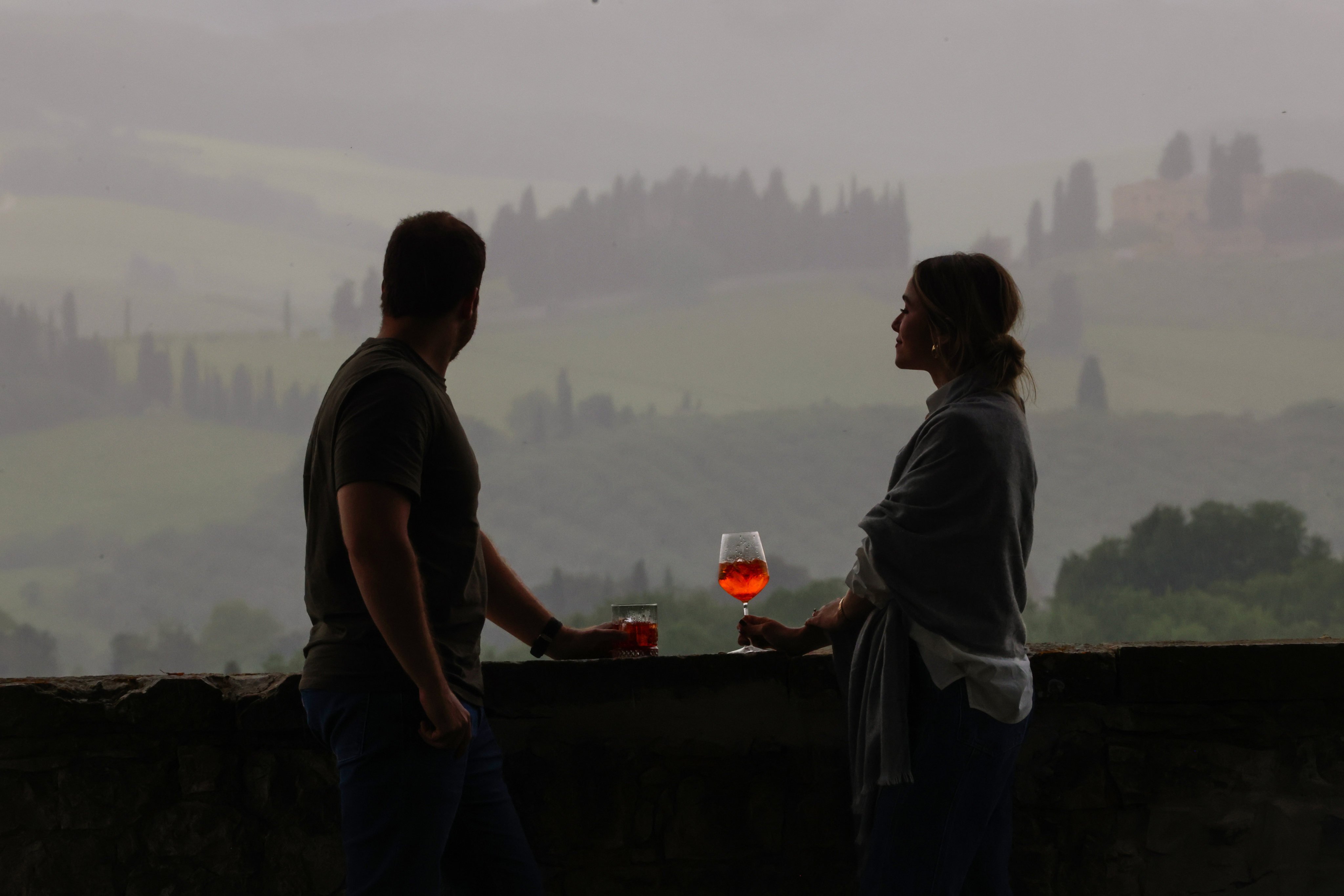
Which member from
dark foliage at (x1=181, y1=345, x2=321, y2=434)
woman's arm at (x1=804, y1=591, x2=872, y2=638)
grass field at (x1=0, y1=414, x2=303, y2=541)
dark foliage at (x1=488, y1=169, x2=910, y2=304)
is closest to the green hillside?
grass field at (x1=0, y1=414, x2=303, y2=541)

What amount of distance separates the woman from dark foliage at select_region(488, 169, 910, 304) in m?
58.0

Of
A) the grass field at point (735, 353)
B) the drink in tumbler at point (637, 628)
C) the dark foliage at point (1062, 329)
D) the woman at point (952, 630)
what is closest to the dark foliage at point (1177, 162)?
the grass field at point (735, 353)

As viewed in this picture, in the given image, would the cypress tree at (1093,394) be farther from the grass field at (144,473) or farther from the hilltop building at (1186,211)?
the grass field at (144,473)

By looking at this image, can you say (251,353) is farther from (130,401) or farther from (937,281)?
(937,281)

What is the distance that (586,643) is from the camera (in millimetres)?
1906

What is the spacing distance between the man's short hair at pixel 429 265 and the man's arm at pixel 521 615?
1.44ft

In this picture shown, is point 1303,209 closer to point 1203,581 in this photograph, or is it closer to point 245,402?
point 1203,581

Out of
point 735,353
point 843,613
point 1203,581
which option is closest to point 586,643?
point 843,613

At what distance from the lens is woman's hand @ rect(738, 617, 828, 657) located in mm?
1766

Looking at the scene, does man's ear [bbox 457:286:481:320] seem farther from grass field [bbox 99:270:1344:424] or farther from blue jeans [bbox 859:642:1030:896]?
grass field [bbox 99:270:1344:424]

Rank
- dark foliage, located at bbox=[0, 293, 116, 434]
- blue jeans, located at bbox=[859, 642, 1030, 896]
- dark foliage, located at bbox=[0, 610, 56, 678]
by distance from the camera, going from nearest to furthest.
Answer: blue jeans, located at bbox=[859, 642, 1030, 896]
dark foliage, located at bbox=[0, 610, 56, 678]
dark foliage, located at bbox=[0, 293, 116, 434]

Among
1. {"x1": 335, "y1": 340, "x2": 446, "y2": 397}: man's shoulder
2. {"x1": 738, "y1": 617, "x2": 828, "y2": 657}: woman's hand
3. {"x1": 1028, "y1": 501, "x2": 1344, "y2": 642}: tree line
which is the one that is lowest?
{"x1": 1028, "y1": 501, "x2": 1344, "y2": 642}: tree line

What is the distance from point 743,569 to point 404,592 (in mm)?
800

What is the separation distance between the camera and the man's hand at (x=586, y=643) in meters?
1.89
